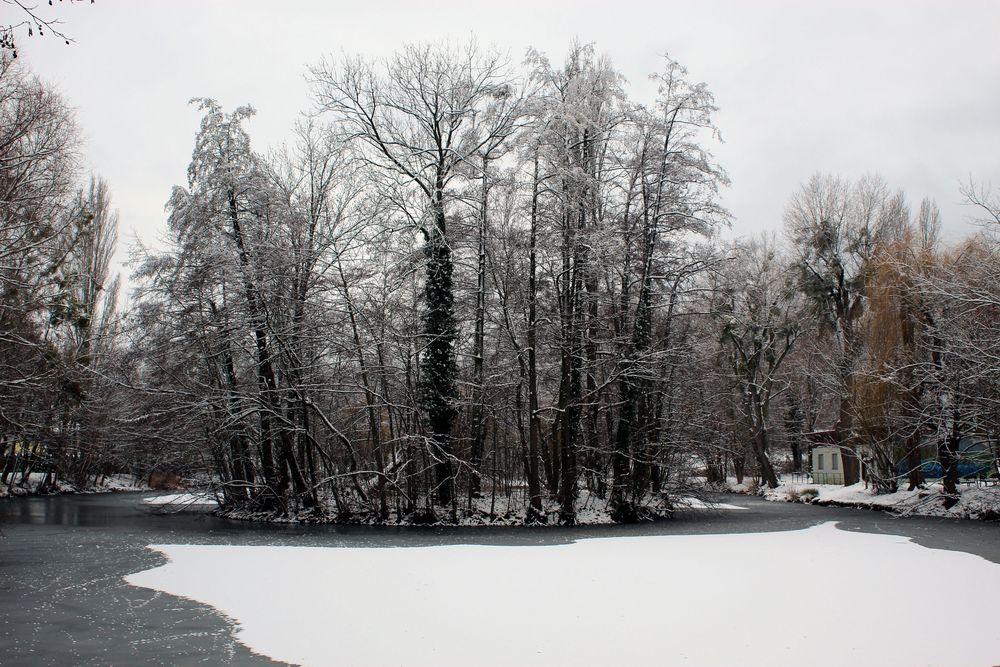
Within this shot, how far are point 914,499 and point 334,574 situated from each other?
836 inches

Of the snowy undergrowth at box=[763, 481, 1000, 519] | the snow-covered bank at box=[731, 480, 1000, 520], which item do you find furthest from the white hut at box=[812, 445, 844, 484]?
the snowy undergrowth at box=[763, 481, 1000, 519]

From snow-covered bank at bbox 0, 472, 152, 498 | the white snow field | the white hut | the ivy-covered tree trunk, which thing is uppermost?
the ivy-covered tree trunk

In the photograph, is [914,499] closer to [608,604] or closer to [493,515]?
[493,515]

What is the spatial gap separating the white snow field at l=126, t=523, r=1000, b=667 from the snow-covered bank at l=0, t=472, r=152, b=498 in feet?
92.3

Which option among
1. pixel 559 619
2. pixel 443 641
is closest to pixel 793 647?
pixel 559 619

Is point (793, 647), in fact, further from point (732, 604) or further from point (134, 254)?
point (134, 254)

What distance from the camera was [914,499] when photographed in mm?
25078

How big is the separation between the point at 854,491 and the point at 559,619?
25.6 metres

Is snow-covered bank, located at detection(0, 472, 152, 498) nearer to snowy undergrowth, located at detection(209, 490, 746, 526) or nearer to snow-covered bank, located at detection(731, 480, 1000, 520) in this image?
snowy undergrowth, located at detection(209, 490, 746, 526)

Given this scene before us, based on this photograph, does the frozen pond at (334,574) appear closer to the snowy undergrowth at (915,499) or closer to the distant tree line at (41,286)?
the snowy undergrowth at (915,499)

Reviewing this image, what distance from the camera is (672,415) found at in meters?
25.0

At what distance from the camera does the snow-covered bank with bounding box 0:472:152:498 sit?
3628cm

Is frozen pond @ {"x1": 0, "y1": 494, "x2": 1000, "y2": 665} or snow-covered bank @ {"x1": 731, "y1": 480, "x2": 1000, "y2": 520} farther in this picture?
snow-covered bank @ {"x1": 731, "y1": 480, "x2": 1000, "y2": 520}

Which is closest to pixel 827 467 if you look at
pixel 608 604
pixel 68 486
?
pixel 608 604
